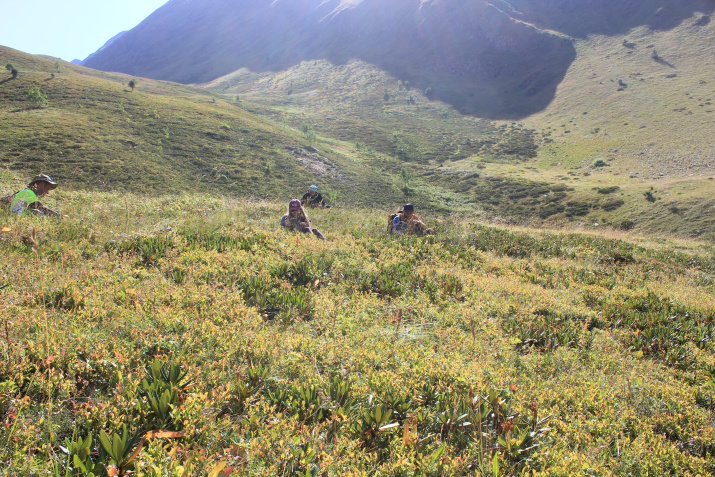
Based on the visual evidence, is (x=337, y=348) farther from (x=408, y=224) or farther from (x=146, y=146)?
(x=146, y=146)

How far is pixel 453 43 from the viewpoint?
426 ft

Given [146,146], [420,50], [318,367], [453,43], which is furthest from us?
[420,50]

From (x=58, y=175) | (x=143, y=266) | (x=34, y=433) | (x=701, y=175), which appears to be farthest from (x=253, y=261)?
(x=701, y=175)

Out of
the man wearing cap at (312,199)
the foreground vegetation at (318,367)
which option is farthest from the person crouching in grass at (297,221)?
the man wearing cap at (312,199)

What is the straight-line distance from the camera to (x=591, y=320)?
5.05 meters

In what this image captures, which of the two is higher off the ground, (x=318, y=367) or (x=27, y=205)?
(x=27, y=205)

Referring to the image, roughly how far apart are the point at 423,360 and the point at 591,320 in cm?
336

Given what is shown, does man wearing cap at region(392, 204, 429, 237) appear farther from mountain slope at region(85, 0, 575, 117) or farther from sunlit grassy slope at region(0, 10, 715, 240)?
mountain slope at region(85, 0, 575, 117)

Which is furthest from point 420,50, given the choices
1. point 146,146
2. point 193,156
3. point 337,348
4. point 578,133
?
point 337,348

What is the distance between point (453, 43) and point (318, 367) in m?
151

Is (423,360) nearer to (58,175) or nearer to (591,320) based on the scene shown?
(591,320)

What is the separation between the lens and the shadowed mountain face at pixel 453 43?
10406 centimetres

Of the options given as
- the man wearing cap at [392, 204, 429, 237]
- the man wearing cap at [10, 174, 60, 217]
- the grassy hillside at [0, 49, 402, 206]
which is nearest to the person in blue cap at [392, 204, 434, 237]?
the man wearing cap at [392, 204, 429, 237]

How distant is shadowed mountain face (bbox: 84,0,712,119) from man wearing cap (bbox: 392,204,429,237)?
312 feet
